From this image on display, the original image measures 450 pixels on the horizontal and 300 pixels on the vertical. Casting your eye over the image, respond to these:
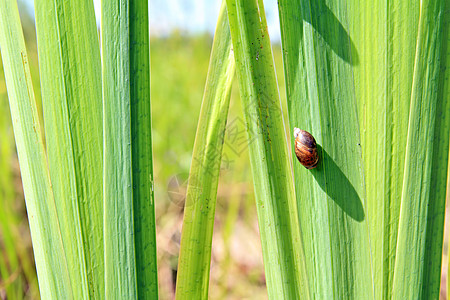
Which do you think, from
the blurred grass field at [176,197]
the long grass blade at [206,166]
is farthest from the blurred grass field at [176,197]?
the long grass blade at [206,166]

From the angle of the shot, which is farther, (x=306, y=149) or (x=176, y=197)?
(x=176, y=197)

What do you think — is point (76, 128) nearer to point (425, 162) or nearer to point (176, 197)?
point (425, 162)

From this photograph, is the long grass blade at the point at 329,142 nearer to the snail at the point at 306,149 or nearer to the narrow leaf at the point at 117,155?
the snail at the point at 306,149

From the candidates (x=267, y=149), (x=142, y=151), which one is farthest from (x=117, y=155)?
(x=267, y=149)

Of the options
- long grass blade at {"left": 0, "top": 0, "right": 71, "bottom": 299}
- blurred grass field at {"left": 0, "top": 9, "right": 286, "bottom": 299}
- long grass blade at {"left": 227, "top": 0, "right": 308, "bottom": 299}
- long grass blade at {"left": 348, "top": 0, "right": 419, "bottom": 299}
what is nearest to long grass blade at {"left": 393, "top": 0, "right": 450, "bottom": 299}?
long grass blade at {"left": 348, "top": 0, "right": 419, "bottom": 299}

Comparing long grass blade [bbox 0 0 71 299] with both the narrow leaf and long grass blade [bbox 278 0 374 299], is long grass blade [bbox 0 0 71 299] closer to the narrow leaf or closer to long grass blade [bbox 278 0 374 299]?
the narrow leaf

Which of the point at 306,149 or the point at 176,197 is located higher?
the point at 306,149
